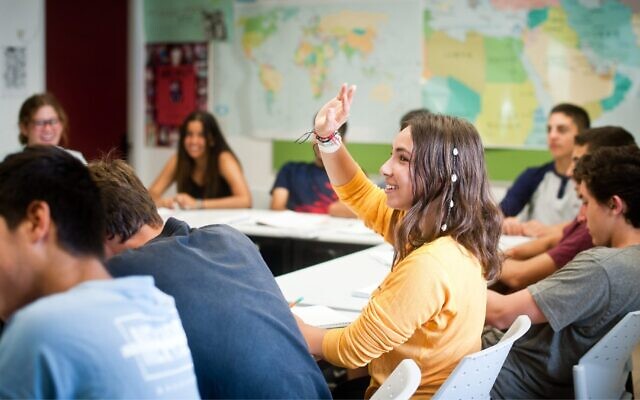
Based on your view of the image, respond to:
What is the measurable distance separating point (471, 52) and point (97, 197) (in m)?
4.41

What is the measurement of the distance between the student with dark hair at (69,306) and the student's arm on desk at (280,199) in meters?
3.88

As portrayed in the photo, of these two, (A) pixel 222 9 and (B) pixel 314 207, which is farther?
(A) pixel 222 9

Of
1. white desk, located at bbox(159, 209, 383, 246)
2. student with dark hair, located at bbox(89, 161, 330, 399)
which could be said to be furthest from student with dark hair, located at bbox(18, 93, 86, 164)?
student with dark hair, located at bbox(89, 161, 330, 399)

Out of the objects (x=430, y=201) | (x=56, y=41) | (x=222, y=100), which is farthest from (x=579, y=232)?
(x=56, y=41)

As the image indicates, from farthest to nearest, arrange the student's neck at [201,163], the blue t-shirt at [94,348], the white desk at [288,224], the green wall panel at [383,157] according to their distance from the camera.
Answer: the green wall panel at [383,157], the student's neck at [201,163], the white desk at [288,224], the blue t-shirt at [94,348]

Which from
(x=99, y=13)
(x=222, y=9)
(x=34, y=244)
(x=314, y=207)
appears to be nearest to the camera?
(x=34, y=244)

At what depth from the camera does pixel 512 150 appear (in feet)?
17.8

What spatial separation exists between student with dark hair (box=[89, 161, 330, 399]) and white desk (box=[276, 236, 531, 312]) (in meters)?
0.91

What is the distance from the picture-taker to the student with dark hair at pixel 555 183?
4.54 m

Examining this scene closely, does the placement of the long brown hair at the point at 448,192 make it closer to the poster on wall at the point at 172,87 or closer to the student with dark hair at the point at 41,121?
the student with dark hair at the point at 41,121

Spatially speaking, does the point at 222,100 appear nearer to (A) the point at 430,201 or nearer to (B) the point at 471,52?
(B) the point at 471,52

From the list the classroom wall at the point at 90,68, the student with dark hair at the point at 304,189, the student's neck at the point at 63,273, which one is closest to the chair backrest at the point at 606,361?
the student's neck at the point at 63,273

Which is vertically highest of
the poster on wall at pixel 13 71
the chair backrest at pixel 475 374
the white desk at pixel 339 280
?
the poster on wall at pixel 13 71

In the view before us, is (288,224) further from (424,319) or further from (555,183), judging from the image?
(424,319)
